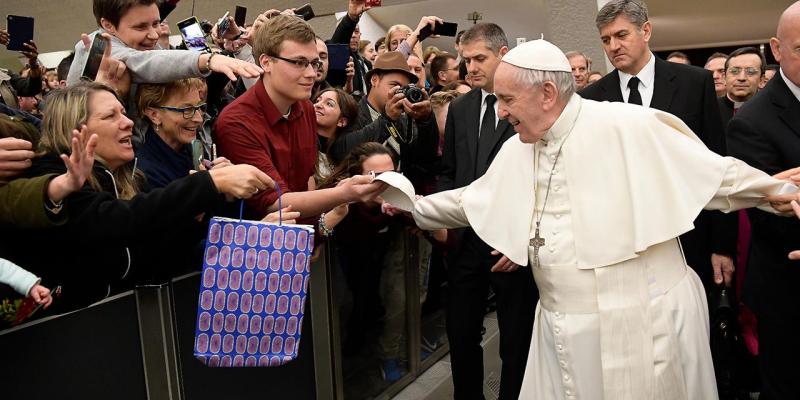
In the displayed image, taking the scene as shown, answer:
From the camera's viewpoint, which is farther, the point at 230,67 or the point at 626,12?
the point at 626,12

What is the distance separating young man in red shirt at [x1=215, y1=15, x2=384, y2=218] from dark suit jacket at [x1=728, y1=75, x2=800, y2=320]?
1.70 m

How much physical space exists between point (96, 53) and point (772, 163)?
305cm

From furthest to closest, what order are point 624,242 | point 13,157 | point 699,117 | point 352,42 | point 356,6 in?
1. point 352,42
2. point 356,6
3. point 699,117
4. point 624,242
5. point 13,157

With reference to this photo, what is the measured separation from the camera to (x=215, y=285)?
2.55 metres

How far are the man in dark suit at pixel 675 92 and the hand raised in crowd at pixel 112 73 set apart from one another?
8.27 feet

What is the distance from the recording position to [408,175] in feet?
15.7

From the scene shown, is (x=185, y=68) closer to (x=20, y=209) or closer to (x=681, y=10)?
(x=20, y=209)

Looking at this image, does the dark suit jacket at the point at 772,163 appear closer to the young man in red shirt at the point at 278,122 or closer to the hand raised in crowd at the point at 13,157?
the young man in red shirt at the point at 278,122

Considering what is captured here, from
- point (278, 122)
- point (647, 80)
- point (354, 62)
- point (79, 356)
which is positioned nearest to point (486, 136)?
point (647, 80)

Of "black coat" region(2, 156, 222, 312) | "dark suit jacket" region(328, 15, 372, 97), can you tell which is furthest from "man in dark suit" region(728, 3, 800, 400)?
"dark suit jacket" region(328, 15, 372, 97)

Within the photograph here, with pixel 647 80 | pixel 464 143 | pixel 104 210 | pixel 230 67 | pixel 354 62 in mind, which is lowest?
pixel 104 210

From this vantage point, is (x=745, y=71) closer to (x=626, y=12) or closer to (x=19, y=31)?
(x=626, y=12)

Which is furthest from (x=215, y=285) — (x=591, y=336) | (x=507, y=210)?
(x=591, y=336)

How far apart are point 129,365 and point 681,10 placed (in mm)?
12786
